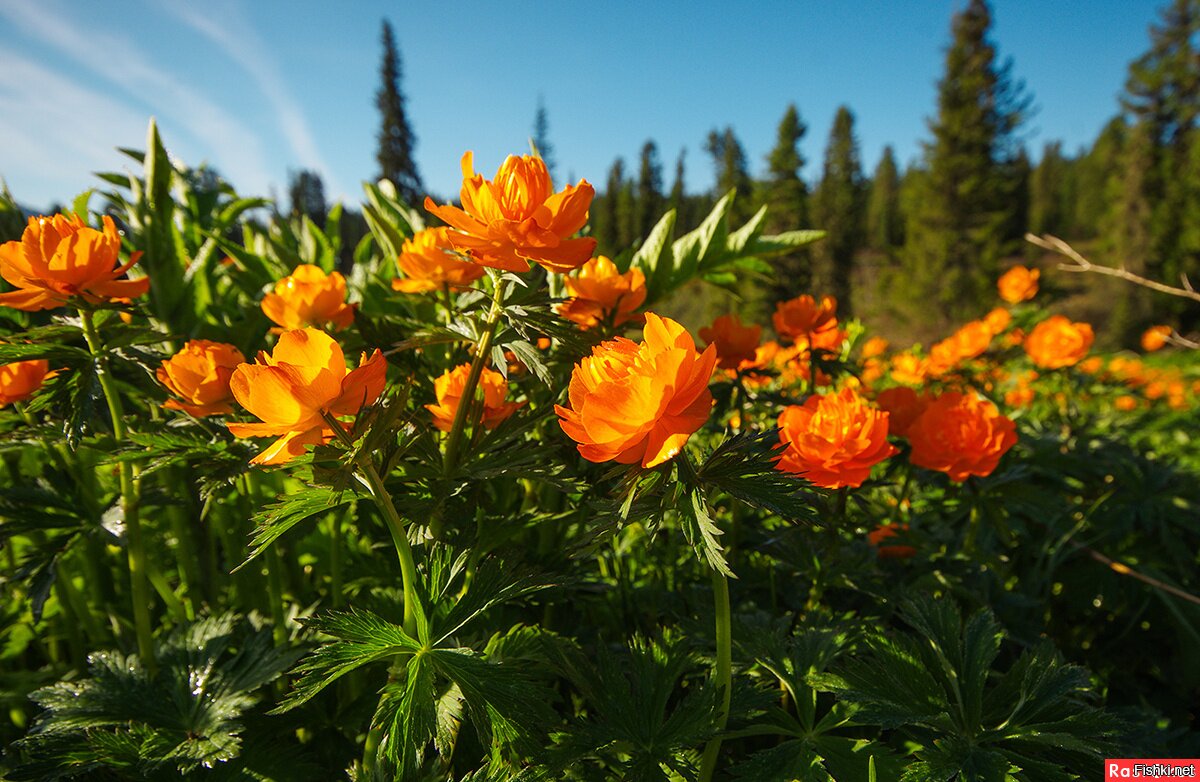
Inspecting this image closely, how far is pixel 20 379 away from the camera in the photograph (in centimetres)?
88

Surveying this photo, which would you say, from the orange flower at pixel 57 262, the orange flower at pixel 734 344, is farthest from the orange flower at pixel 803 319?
the orange flower at pixel 57 262

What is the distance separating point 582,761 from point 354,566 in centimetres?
59

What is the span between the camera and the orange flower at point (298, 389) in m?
A: 0.53

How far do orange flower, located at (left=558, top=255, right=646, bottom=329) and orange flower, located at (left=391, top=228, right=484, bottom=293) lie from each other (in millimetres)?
153

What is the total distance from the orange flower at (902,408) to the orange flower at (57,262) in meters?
1.25

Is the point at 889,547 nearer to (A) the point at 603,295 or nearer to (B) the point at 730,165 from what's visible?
(A) the point at 603,295

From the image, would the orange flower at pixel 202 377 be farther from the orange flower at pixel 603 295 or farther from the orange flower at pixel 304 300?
the orange flower at pixel 603 295

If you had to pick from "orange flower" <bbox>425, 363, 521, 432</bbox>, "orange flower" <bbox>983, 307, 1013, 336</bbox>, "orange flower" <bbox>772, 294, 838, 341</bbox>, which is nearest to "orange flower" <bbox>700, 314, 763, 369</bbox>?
"orange flower" <bbox>772, 294, 838, 341</bbox>

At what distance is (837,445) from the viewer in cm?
78

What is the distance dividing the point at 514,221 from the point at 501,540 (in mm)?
468

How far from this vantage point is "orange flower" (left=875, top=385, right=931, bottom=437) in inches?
45.1

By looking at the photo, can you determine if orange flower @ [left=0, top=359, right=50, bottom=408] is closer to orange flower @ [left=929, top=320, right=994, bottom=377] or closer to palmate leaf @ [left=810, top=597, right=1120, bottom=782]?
palmate leaf @ [left=810, top=597, right=1120, bottom=782]

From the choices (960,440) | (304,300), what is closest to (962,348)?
(960,440)

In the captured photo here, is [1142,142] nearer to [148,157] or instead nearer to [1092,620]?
[1092,620]
